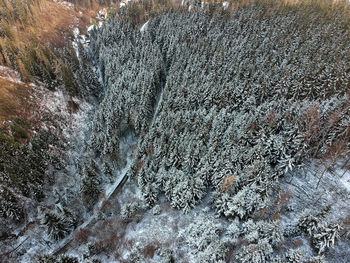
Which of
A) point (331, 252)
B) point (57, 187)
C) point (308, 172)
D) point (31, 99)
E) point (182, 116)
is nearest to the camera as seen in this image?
point (331, 252)

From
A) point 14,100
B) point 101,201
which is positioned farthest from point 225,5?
point 101,201

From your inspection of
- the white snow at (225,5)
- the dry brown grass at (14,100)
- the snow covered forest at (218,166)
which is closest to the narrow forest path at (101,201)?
the snow covered forest at (218,166)

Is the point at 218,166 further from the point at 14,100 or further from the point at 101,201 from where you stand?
the point at 14,100

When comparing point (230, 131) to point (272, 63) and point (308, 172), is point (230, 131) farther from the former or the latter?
point (272, 63)

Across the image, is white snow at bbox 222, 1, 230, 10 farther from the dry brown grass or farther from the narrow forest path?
the dry brown grass

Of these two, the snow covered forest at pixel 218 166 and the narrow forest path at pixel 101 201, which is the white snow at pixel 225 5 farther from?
the narrow forest path at pixel 101 201

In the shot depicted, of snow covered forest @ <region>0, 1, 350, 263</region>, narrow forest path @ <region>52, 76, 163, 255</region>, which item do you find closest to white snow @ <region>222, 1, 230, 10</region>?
snow covered forest @ <region>0, 1, 350, 263</region>

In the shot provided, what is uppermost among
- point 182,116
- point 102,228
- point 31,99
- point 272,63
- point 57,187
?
point 272,63

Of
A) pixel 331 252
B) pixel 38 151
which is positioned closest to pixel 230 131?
pixel 331 252

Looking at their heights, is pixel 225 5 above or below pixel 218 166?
above
